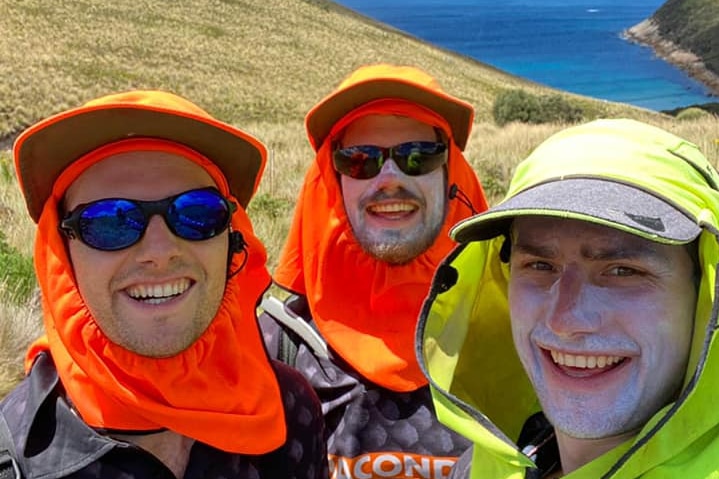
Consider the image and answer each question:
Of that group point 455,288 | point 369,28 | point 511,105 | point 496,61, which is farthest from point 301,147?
point 496,61

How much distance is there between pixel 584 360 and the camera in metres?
1.63

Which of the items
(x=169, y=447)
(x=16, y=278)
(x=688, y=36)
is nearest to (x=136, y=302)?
(x=169, y=447)

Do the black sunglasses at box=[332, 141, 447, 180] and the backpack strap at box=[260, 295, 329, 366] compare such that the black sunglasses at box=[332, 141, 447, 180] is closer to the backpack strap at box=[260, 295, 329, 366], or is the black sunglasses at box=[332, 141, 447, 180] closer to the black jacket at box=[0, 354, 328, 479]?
the backpack strap at box=[260, 295, 329, 366]

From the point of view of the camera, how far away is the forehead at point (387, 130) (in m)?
3.07

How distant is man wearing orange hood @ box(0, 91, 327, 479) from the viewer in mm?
2025

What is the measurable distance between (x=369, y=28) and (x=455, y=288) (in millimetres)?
60463

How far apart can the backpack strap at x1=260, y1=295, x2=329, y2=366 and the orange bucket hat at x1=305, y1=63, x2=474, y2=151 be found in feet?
2.58

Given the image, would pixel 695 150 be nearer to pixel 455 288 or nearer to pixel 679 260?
pixel 679 260

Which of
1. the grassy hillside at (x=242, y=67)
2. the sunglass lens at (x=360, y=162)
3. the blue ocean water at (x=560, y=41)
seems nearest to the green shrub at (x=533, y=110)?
the grassy hillside at (x=242, y=67)

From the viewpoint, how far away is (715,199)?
1.52m

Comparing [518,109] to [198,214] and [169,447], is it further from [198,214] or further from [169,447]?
[169,447]

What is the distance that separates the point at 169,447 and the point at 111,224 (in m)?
0.64

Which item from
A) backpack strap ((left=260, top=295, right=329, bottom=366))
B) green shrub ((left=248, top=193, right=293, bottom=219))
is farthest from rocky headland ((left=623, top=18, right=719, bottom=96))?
backpack strap ((left=260, top=295, right=329, bottom=366))

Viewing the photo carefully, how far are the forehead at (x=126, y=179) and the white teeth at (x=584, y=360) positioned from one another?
116 centimetres
